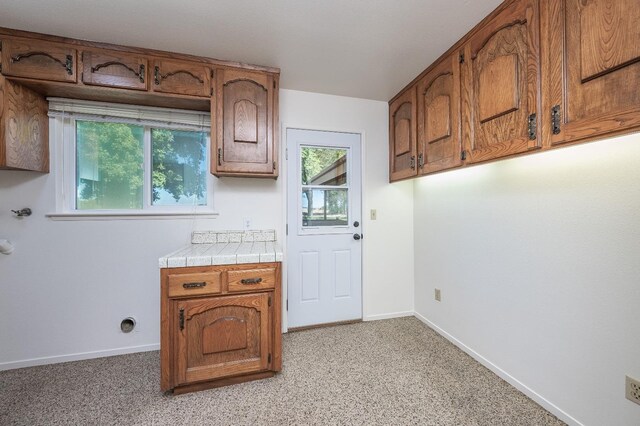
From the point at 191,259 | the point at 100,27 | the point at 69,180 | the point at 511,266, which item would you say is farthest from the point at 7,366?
the point at 511,266

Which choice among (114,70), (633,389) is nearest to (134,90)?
(114,70)

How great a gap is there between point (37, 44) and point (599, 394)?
3855 millimetres

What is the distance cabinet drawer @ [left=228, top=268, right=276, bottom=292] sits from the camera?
1714mm

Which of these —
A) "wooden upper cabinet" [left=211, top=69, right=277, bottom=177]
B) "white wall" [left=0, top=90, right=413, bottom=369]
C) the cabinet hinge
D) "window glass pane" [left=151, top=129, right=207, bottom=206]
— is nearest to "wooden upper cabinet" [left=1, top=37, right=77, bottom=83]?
"window glass pane" [left=151, top=129, right=207, bottom=206]

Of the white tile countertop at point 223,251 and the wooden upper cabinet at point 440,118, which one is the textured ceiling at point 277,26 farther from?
the white tile countertop at point 223,251

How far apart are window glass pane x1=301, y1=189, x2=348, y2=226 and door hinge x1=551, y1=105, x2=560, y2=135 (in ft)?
5.65

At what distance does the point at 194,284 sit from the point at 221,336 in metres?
0.40

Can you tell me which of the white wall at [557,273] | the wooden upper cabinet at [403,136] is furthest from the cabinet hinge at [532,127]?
the wooden upper cabinet at [403,136]

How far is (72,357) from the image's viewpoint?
2031 mm

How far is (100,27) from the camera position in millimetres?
1630

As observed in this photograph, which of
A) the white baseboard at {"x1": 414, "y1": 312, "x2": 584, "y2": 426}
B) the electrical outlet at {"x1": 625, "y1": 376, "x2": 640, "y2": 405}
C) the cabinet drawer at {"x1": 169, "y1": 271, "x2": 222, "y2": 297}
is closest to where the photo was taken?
the electrical outlet at {"x1": 625, "y1": 376, "x2": 640, "y2": 405}

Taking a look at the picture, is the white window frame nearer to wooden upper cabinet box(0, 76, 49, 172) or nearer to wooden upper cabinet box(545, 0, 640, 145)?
wooden upper cabinet box(0, 76, 49, 172)

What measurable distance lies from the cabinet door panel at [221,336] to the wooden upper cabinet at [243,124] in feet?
3.25

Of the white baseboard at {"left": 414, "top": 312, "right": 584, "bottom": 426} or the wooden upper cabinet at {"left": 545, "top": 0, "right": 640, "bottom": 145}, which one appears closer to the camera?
the wooden upper cabinet at {"left": 545, "top": 0, "right": 640, "bottom": 145}
